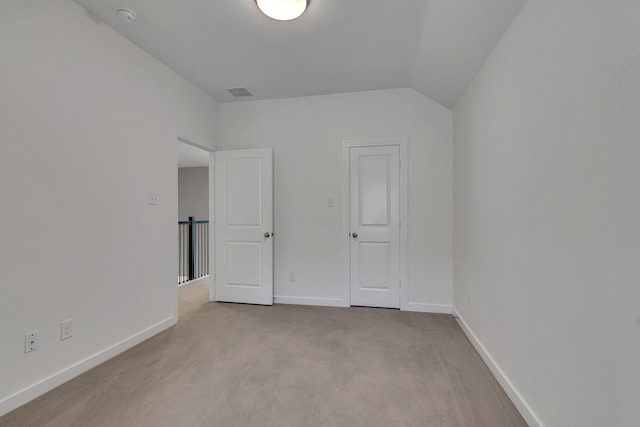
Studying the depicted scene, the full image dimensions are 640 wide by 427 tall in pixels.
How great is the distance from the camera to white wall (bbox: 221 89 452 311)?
341cm

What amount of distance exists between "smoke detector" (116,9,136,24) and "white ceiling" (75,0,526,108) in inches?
1.6

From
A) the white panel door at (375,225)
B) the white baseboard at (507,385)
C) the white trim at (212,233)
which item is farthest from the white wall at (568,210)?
the white trim at (212,233)

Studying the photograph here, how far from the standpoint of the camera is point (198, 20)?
2250mm

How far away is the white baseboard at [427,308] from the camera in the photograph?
133 inches

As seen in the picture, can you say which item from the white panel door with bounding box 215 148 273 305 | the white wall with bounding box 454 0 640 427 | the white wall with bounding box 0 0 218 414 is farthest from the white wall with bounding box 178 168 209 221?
the white wall with bounding box 454 0 640 427

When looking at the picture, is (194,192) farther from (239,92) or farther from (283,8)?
(283,8)

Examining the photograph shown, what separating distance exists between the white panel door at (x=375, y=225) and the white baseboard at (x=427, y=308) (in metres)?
0.15

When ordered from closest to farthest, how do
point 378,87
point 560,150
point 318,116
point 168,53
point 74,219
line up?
point 560,150 < point 74,219 < point 168,53 < point 378,87 < point 318,116

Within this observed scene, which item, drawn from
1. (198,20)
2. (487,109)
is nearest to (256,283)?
(198,20)

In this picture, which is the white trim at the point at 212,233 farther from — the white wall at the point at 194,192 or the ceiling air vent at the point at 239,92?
the white wall at the point at 194,192

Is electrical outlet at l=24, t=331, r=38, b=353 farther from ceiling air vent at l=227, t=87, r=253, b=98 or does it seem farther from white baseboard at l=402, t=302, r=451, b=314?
white baseboard at l=402, t=302, r=451, b=314

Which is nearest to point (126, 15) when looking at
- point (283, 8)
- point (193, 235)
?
point (283, 8)

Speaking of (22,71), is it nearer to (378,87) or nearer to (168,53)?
(168,53)

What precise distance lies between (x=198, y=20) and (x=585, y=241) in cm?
278
